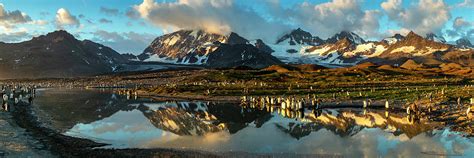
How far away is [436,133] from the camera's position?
3900cm

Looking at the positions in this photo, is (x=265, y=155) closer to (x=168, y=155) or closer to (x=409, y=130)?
(x=168, y=155)

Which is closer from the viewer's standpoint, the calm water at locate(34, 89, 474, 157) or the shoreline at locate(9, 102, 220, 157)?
→ the shoreline at locate(9, 102, 220, 157)

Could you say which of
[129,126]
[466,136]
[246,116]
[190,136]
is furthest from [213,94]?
[466,136]

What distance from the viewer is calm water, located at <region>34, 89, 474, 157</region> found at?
33.0 meters

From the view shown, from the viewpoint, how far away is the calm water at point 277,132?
108 ft

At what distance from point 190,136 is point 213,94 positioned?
53.6 metres

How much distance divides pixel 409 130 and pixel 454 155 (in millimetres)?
11557

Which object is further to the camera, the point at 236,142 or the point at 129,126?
the point at 129,126

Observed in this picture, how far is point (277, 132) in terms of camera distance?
138ft

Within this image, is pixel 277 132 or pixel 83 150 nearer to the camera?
pixel 83 150

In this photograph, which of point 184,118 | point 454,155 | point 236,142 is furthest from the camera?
point 184,118

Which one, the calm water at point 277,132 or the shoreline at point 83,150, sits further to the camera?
the calm water at point 277,132

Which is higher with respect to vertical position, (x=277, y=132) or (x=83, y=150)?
(x=83, y=150)

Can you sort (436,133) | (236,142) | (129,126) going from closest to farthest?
(236,142), (436,133), (129,126)
